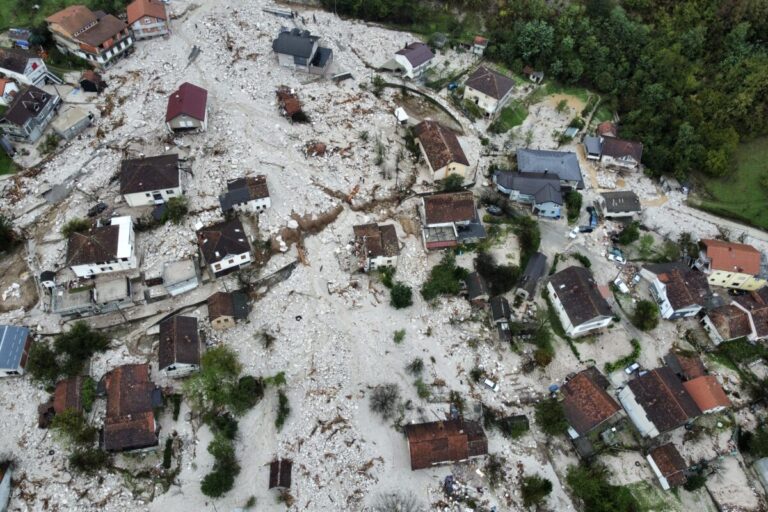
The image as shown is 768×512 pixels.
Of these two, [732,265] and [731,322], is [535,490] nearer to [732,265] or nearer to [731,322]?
[731,322]

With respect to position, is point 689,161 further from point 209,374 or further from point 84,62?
point 84,62

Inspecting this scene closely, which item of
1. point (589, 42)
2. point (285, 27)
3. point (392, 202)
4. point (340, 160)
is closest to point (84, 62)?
point (285, 27)

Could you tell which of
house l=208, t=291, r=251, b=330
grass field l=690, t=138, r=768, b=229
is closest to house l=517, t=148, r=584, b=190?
grass field l=690, t=138, r=768, b=229

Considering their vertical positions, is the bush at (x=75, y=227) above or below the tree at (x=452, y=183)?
below

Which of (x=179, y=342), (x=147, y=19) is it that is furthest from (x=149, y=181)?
(x=147, y=19)

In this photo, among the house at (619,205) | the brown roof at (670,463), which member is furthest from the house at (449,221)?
the brown roof at (670,463)

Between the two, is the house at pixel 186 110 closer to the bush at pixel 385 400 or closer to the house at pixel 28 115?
the house at pixel 28 115
